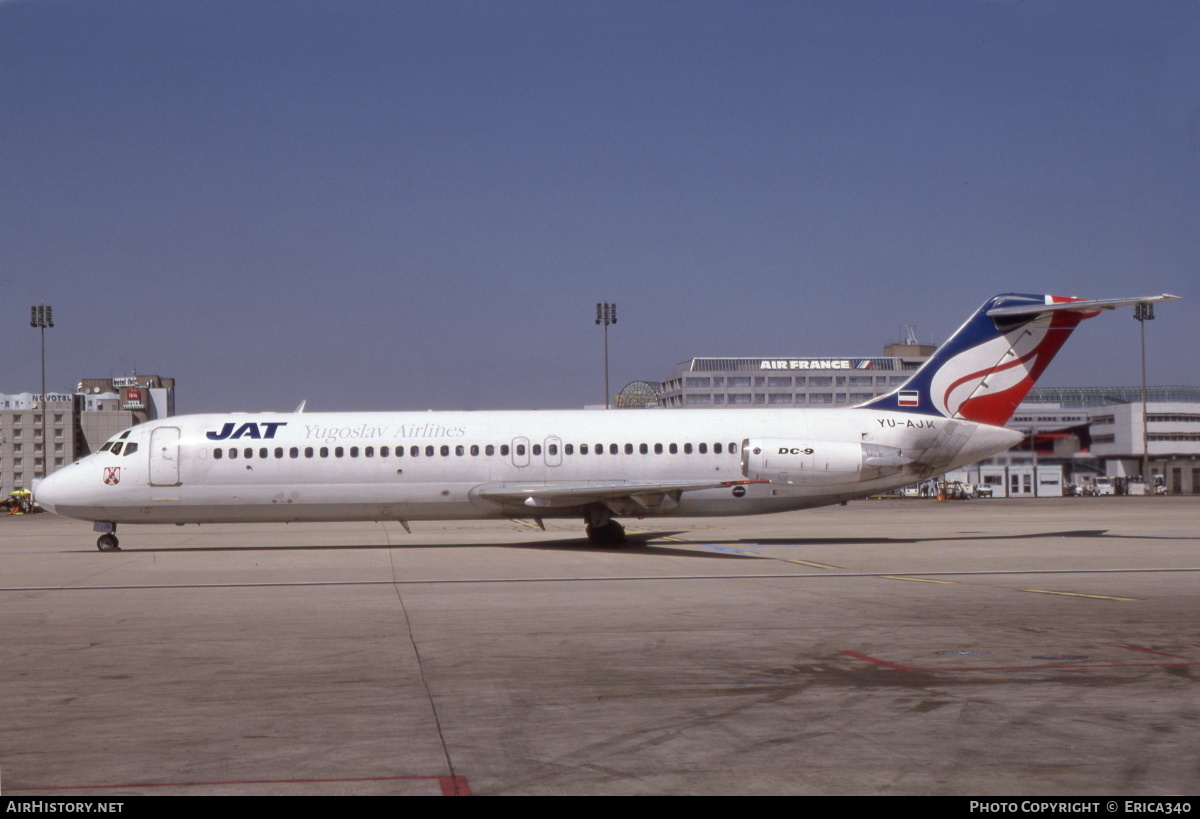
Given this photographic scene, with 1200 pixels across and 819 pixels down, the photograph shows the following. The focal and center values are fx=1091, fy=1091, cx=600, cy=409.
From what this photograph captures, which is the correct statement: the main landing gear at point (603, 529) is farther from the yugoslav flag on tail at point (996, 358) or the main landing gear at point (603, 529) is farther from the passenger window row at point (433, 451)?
the yugoslav flag on tail at point (996, 358)

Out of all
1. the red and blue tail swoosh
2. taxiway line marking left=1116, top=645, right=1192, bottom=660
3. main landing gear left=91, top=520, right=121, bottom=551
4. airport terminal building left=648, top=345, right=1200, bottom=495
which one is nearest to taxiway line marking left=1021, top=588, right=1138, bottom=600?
taxiway line marking left=1116, top=645, right=1192, bottom=660

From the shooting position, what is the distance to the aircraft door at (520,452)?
92.8ft

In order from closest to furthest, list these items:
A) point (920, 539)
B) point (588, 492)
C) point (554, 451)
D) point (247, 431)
A: point (588, 492) → point (247, 431) → point (554, 451) → point (920, 539)

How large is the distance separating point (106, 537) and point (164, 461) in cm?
272

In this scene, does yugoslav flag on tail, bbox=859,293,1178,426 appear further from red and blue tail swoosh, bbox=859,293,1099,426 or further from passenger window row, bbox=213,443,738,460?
passenger window row, bbox=213,443,738,460

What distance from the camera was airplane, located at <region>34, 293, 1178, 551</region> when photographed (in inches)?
1093

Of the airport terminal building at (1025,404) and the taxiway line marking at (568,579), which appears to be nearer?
the taxiway line marking at (568,579)

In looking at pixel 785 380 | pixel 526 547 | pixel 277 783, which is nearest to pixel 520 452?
pixel 526 547

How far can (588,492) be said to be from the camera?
26547mm

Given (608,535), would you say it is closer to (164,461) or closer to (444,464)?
(444,464)

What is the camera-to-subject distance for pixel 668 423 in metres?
29.3

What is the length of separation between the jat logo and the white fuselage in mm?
41

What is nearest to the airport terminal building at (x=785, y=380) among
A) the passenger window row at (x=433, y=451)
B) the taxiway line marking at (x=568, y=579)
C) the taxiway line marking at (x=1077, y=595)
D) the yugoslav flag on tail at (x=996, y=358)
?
the yugoslav flag on tail at (x=996, y=358)

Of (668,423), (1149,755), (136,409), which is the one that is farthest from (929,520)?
(136,409)
